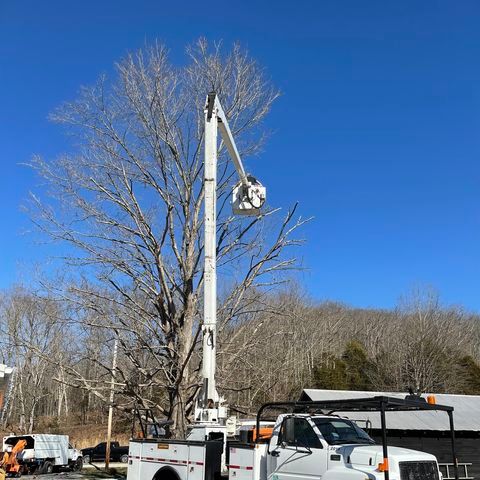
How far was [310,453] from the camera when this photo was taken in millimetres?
8359

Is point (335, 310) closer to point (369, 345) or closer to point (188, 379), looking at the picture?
point (369, 345)

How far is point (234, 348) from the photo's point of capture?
19.3 metres

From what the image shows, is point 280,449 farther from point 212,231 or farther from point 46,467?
point 46,467

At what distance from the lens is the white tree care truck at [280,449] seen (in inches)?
306

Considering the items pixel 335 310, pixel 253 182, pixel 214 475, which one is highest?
pixel 335 310

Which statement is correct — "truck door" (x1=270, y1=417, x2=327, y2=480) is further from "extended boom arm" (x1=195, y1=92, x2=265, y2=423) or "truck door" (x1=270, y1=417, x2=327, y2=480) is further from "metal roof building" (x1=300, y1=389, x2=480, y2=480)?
"metal roof building" (x1=300, y1=389, x2=480, y2=480)

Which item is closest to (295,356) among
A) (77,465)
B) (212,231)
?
(77,465)

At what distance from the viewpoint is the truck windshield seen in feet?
27.9

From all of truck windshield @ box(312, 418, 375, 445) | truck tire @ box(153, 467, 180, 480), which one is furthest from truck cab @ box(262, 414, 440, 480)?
truck tire @ box(153, 467, 180, 480)

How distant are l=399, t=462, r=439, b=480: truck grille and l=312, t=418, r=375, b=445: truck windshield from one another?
3.10ft

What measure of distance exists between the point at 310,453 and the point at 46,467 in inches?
1074

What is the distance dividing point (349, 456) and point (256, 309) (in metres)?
11.9

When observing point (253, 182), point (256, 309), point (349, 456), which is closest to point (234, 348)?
point (256, 309)

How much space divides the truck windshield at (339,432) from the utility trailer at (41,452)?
25406 mm
